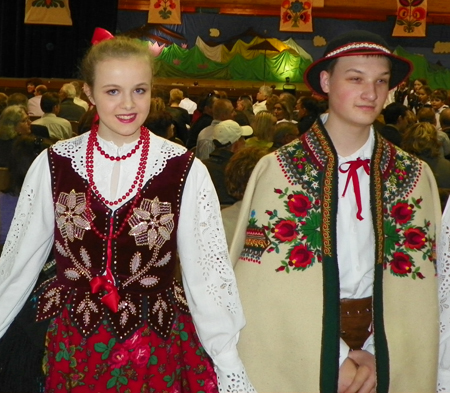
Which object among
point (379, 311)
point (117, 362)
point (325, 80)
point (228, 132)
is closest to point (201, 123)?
point (228, 132)

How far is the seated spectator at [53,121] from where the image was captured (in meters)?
7.18

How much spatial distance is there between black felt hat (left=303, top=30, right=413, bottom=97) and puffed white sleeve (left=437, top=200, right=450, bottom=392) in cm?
47

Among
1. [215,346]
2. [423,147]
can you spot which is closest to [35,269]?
[215,346]

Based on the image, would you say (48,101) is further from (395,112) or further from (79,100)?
(395,112)

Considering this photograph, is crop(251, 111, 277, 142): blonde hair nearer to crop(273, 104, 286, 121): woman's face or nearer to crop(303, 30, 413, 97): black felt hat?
crop(273, 104, 286, 121): woman's face

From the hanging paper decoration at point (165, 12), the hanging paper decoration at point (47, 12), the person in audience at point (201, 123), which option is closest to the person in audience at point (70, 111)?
the person in audience at point (201, 123)

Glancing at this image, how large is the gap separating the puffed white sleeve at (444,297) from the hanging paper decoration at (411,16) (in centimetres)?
1260

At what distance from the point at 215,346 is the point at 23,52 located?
17.4 meters

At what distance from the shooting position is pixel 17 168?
3832 millimetres

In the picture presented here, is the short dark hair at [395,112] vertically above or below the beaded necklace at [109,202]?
above

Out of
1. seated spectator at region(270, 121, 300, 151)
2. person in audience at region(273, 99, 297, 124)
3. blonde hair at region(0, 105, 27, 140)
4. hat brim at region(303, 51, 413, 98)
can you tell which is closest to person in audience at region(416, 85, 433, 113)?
person in audience at region(273, 99, 297, 124)

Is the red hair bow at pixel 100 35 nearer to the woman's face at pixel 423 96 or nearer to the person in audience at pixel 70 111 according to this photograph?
the person in audience at pixel 70 111

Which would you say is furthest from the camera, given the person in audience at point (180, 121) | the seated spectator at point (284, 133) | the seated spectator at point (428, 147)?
the person in audience at point (180, 121)

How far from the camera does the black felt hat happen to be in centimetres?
241
